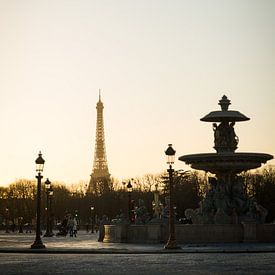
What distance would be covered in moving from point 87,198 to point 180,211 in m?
40.4

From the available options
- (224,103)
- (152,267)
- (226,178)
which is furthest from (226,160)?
(152,267)

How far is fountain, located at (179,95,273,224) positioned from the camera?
37.5 meters

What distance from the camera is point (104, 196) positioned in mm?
123688

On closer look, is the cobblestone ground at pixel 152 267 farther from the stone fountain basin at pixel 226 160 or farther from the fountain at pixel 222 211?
the stone fountain basin at pixel 226 160

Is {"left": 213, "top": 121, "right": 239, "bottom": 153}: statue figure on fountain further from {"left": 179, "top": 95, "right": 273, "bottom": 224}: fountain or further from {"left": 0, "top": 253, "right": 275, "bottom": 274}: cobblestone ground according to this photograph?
{"left": 0, "top": 253, "right": 275, "bottom": 274}: cobblestone ground

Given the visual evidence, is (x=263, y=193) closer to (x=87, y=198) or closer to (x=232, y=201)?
(x=232, y=201)

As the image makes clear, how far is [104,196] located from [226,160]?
8715 cm

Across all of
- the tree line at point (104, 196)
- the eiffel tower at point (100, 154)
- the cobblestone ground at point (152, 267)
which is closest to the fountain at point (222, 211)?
the cobblestone ground at point (152, 267)

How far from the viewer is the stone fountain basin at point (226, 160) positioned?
123 feet

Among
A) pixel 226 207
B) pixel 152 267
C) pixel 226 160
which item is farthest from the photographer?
pixel 226 207

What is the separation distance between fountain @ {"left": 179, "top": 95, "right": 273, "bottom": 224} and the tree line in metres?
49.8

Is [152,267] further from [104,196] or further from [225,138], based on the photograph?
[104,196]

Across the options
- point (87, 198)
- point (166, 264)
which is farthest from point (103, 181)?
point (166, 264)

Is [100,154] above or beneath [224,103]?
above
